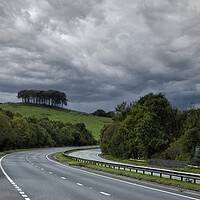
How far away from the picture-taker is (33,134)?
98.2 m

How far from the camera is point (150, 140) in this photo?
52.1 metres

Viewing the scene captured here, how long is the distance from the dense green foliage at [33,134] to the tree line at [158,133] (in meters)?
27.6

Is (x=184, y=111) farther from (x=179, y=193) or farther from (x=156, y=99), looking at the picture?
(x=179, y=193)

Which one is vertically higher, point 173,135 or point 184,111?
point 184,111

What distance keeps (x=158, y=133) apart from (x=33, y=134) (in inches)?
2203

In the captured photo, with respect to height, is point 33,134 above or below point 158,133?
below

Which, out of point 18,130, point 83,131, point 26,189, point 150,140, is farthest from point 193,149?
point 83,131

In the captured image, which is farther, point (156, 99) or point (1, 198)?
point (156, 99)

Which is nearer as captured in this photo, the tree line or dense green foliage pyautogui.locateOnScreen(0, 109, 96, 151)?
the tree line

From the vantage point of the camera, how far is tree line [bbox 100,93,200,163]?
42.0m

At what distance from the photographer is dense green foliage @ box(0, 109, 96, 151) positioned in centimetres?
7765

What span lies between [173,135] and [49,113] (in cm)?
13389

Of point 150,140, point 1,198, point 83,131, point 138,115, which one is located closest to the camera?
point 1,198

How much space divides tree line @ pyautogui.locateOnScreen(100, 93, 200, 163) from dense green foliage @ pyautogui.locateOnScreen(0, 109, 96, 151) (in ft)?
90.7
